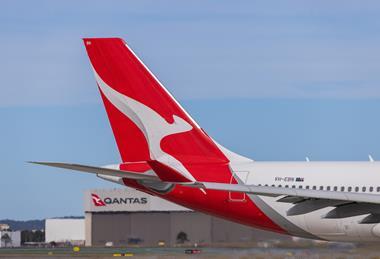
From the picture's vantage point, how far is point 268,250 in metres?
37.9

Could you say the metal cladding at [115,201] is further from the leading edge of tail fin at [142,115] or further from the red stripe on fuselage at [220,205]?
the red stripe on fuselage at [220,205]

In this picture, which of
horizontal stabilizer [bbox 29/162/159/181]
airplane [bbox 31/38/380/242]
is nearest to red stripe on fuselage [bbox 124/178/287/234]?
airplane [bbox 31/38/380/242]

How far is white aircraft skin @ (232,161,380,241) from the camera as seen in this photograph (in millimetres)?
33062

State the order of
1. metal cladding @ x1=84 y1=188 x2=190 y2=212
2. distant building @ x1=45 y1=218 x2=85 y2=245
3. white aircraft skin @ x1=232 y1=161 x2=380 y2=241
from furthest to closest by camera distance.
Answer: distant building @ x1=45 y1=218 x2=85 y2=245 < metal cladding @ x1=84 y1=188 x2=190 y2=212 < white aircraft skin @ x1=232 y1=161 x2=380 y2=241

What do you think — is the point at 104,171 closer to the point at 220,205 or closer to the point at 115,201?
the point at 220,205

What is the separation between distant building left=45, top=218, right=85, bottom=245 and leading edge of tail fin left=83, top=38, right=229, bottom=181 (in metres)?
55.3

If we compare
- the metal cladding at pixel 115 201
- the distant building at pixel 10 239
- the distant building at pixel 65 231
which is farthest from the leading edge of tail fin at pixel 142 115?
the distant building at pixel 65 231

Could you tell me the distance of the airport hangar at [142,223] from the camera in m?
51.8

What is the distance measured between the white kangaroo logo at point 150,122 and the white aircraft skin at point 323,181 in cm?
275

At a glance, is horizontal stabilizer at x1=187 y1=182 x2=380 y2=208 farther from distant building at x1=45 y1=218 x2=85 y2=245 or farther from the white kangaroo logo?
distant building at x1=45 y1=218 x2=85 y2=245

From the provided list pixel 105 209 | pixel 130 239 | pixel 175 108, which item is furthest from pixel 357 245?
pixel 105 209

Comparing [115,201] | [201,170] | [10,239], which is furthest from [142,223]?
[201,170]

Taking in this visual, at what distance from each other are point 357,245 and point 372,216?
3.57 m

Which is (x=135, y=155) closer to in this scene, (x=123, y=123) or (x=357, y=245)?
(x=123, y=123)
